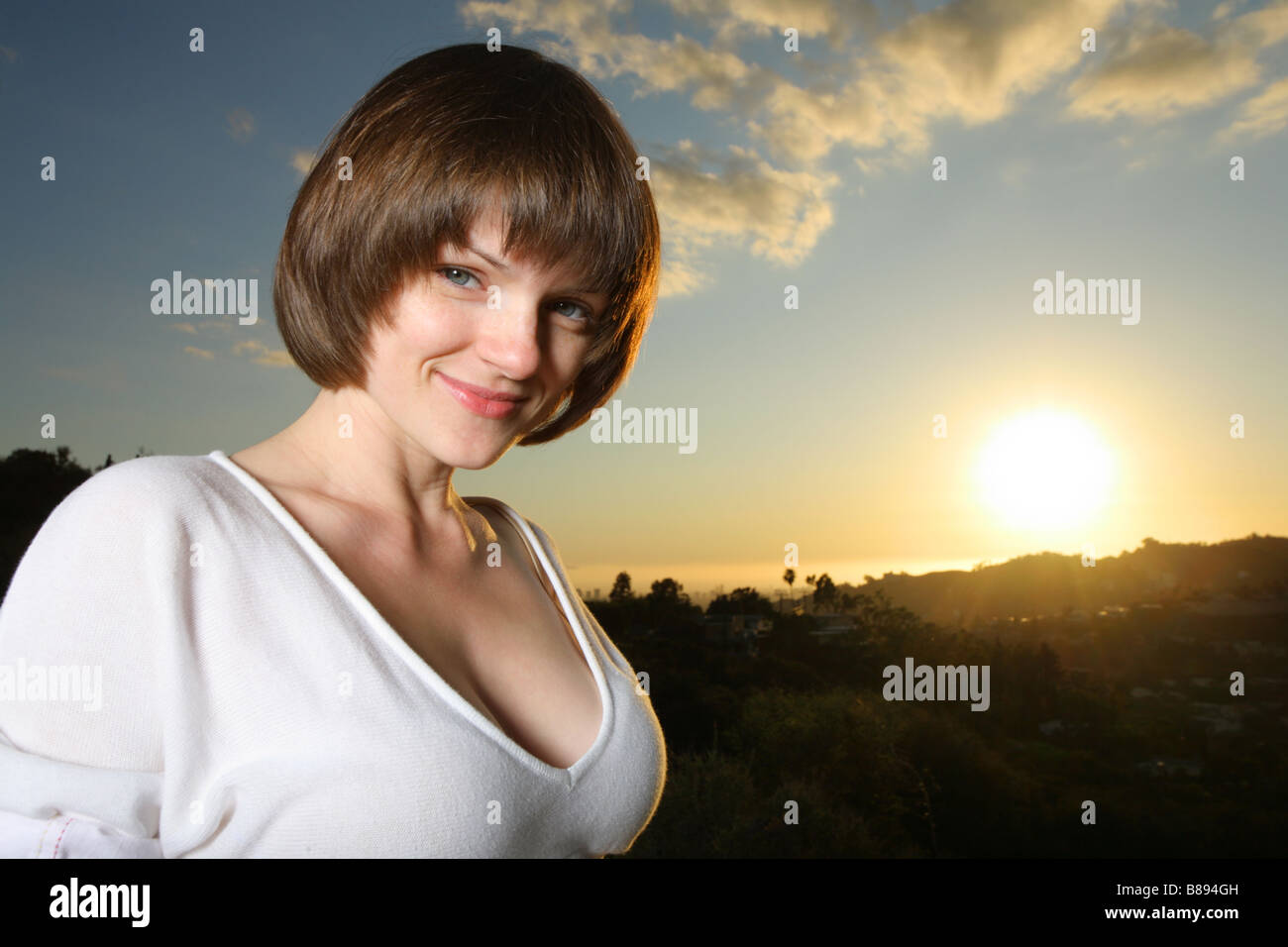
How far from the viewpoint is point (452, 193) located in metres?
1.02

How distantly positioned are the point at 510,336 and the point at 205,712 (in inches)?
20.8

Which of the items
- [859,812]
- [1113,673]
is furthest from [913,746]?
[1113,673]

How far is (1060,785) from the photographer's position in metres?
6.42

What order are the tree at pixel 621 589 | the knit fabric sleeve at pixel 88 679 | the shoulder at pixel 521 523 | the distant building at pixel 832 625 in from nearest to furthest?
1. the knit fabric sleeve at pixel 88 679
2. the shoulder at pixel 521 523
3. the tree at pixel 621 589
4. the distant building at pixel 832 625

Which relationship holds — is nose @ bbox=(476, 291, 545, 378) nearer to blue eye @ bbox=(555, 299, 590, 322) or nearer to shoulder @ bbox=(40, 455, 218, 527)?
blue eye @ bbox=(555, 299, 590, 322)

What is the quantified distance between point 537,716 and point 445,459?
1.19 ft

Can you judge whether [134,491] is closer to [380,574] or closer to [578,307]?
[380,574]

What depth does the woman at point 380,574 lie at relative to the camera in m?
0.87

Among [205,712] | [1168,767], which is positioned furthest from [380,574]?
[1168,767]

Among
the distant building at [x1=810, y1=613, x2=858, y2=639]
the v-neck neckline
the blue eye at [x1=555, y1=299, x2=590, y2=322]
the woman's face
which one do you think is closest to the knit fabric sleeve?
the v-neck neckline

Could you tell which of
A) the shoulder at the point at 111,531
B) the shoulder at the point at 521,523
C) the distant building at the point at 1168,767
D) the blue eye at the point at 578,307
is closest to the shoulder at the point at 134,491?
the shoulder at the point at 111,531

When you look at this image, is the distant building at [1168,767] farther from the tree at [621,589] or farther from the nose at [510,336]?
the nose at [510,336]

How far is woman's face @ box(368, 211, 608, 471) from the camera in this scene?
1048mm
